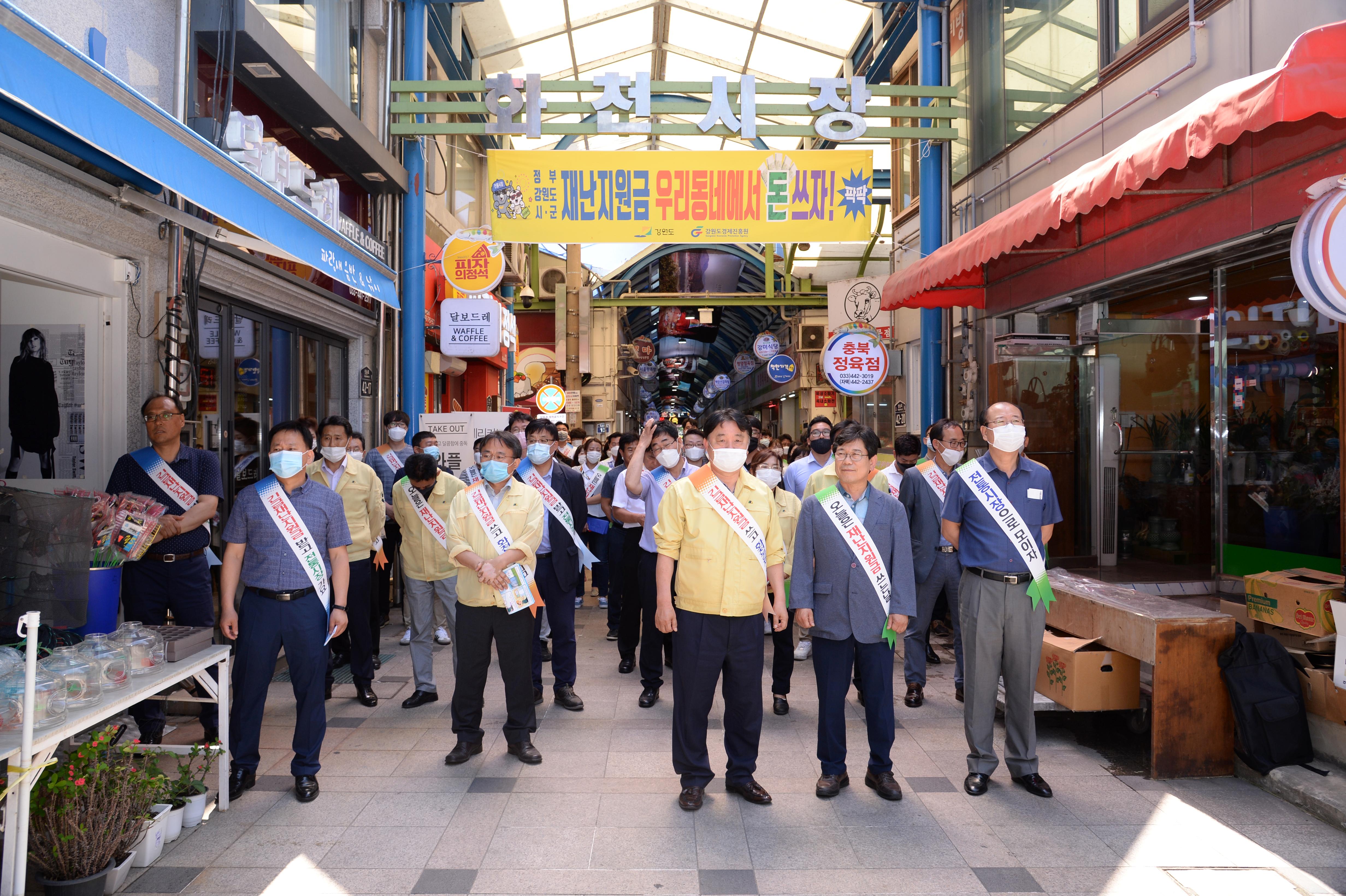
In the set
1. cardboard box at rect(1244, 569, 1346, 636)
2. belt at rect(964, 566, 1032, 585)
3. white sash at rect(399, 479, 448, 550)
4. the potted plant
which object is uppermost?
white sash at rect(399, 479, 448, 550)

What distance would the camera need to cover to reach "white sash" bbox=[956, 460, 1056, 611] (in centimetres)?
474

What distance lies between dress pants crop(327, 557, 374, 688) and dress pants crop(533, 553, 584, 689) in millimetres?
1217

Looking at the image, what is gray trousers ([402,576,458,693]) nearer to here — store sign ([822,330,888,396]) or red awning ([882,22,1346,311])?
red awning ([882,22,1346,311])

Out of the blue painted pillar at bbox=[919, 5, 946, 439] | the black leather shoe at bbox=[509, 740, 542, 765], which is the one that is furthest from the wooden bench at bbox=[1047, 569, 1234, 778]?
the blue painted pillar at bbox=[919, 5, 946, 439]

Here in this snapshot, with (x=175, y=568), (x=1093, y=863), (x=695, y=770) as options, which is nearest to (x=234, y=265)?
(x=175, y=568)

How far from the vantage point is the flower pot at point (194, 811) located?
422 cm

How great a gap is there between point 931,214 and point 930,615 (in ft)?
19.4

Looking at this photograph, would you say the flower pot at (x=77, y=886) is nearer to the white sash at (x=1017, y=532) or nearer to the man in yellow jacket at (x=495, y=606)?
the man in yellow jacket at (x=495, y=606)

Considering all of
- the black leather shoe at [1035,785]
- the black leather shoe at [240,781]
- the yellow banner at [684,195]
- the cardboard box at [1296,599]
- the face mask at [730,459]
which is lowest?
the black leather shoe at [1035,785]

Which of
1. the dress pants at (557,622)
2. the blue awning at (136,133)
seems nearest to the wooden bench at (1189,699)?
the dress pants at (557,622)

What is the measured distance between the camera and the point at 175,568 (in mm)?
5207

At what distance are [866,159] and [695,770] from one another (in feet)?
23.4

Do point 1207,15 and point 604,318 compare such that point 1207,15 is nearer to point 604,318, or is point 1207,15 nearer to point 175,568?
point 175,568

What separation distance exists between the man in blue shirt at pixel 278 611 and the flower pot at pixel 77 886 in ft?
3.60
